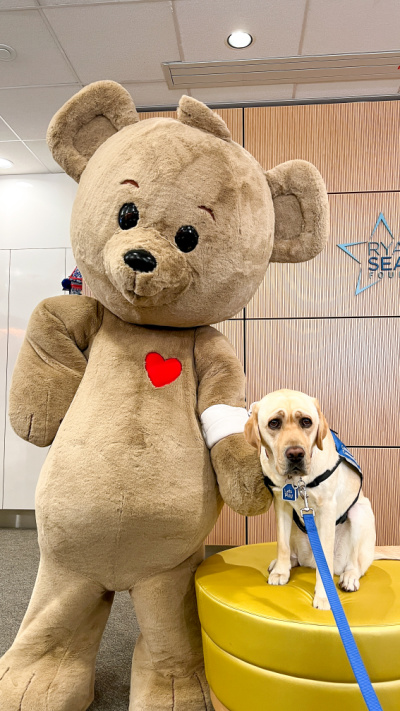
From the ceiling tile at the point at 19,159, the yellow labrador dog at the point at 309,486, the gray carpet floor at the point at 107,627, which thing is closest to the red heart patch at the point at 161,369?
the yellow labrador dog at the point at 309,486

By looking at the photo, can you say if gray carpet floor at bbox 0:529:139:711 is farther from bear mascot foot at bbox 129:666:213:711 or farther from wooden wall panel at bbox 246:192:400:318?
wooden wall panel at bbox 246:192:400:318

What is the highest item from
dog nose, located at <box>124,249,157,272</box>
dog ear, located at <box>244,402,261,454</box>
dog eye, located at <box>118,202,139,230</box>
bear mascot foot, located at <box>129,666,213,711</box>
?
dog eye, located at <box>118,202,139,230</box>

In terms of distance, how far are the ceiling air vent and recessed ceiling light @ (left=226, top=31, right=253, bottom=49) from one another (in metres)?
0.11

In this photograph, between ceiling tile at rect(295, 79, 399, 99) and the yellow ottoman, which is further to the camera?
ceiling tile at rect(295, 79, 399, 99)

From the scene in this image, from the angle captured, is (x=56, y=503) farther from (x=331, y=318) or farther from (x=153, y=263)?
(x=331, y=318)

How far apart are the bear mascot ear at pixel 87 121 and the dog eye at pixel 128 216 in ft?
0.94

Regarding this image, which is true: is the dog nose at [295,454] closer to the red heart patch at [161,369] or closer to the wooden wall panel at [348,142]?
the red heart patch at [161,369]

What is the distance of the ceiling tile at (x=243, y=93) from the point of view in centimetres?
345

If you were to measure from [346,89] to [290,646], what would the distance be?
11.6 feet

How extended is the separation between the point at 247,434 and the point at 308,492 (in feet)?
0.60

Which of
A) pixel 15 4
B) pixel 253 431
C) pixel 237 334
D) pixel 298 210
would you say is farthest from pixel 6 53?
pixel 253 431

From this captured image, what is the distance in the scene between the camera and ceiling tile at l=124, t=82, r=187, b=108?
135 inches

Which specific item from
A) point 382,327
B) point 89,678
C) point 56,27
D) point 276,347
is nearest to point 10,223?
point 56,27

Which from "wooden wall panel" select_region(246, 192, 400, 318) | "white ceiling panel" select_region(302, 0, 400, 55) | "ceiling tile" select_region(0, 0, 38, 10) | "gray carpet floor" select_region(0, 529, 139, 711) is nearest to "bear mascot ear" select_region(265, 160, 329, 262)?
"gray carpet floor" select_region(0, 529, 139, 711)
